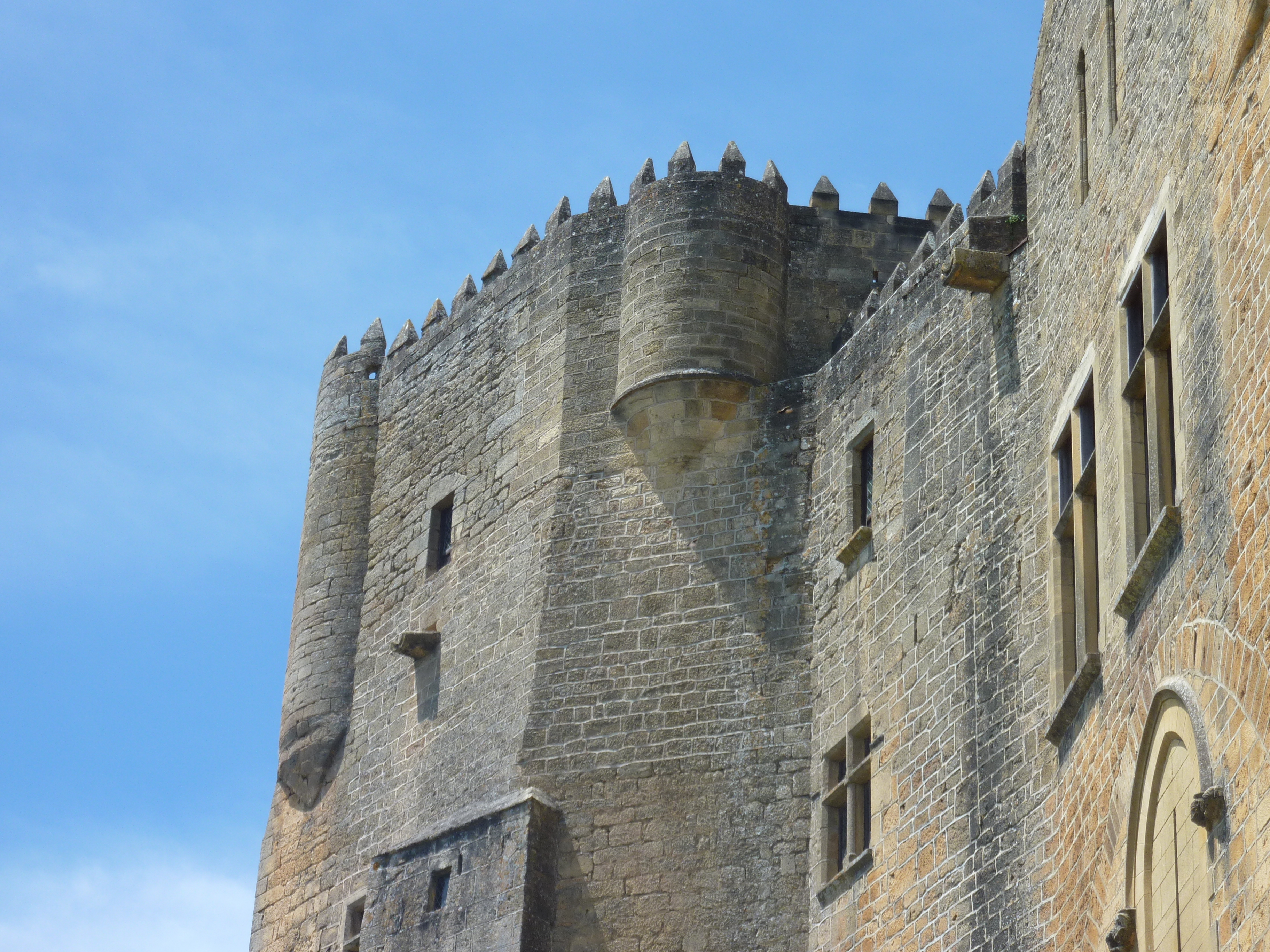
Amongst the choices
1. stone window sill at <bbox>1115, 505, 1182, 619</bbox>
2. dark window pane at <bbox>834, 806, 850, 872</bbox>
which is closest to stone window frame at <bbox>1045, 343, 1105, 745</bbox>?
stone window sill at <bbox>1115, 505, 1182, 619</bbox>

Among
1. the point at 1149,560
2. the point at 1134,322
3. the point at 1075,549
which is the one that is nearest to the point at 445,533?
the point at 1075,549

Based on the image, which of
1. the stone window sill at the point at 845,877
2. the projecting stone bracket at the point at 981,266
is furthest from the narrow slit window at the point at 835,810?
the projecting stone bracket at the point at 981,266

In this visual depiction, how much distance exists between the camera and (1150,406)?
40.7 ft

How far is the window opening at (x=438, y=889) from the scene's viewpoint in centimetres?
1917

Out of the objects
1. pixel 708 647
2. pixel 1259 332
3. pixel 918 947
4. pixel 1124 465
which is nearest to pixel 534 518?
pixel 708 647

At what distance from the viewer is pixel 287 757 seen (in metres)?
22.9

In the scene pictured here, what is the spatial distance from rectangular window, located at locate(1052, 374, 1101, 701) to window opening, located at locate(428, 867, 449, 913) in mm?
6762

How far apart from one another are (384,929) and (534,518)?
377cm

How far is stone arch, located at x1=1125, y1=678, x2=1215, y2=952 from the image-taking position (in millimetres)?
10898

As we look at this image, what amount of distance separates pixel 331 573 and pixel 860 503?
6.95 meters

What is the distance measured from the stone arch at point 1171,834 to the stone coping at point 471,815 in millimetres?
7442

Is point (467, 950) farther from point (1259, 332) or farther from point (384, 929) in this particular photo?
point (1259, 332)

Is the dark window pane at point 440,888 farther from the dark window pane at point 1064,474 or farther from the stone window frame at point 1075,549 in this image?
the dark window pane at point 1064,474

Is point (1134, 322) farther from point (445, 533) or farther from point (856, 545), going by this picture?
point (445, 533)
